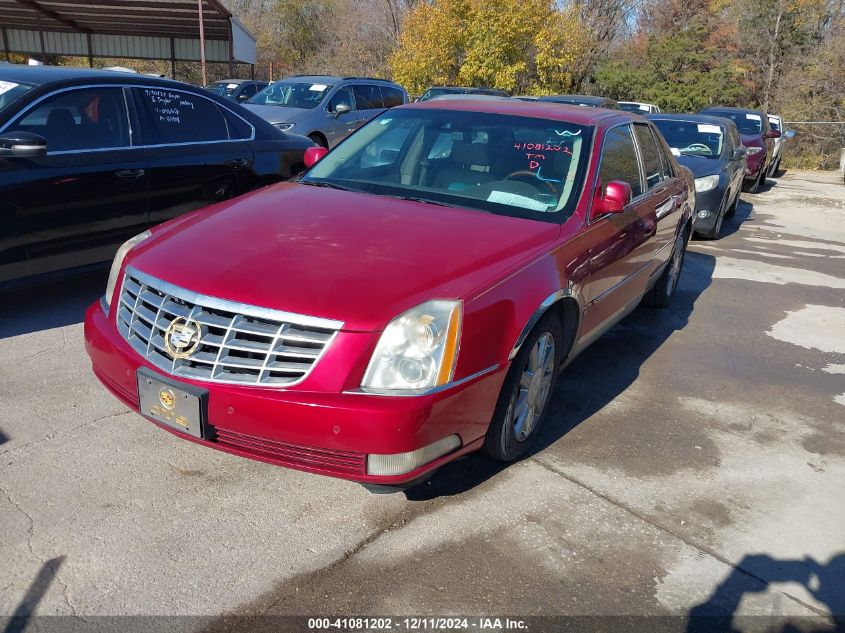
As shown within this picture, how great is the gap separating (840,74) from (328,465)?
30.5 m

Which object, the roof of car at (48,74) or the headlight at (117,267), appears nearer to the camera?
the headlight at (117,267)

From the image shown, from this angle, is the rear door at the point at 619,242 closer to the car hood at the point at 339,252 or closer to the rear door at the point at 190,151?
the car hood at the point at 339,252

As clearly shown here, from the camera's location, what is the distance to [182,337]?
9.57 feet

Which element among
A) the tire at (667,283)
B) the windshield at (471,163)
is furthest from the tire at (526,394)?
the tire at (667,283)

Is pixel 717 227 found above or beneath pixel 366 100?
beneath

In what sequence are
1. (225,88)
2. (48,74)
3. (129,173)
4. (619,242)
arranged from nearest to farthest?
(619,242)
(48,74)
(129,173)
(225,88)

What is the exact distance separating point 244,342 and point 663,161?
4161 mm

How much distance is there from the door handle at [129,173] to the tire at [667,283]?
410 cm

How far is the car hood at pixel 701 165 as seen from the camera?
9.70m

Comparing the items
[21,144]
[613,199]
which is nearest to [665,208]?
[613,199]

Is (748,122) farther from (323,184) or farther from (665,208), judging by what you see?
(323,184)

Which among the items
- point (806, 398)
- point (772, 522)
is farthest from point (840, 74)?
point (772, 522)

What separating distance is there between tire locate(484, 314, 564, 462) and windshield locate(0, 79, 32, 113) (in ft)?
11.9

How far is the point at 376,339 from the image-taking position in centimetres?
277
